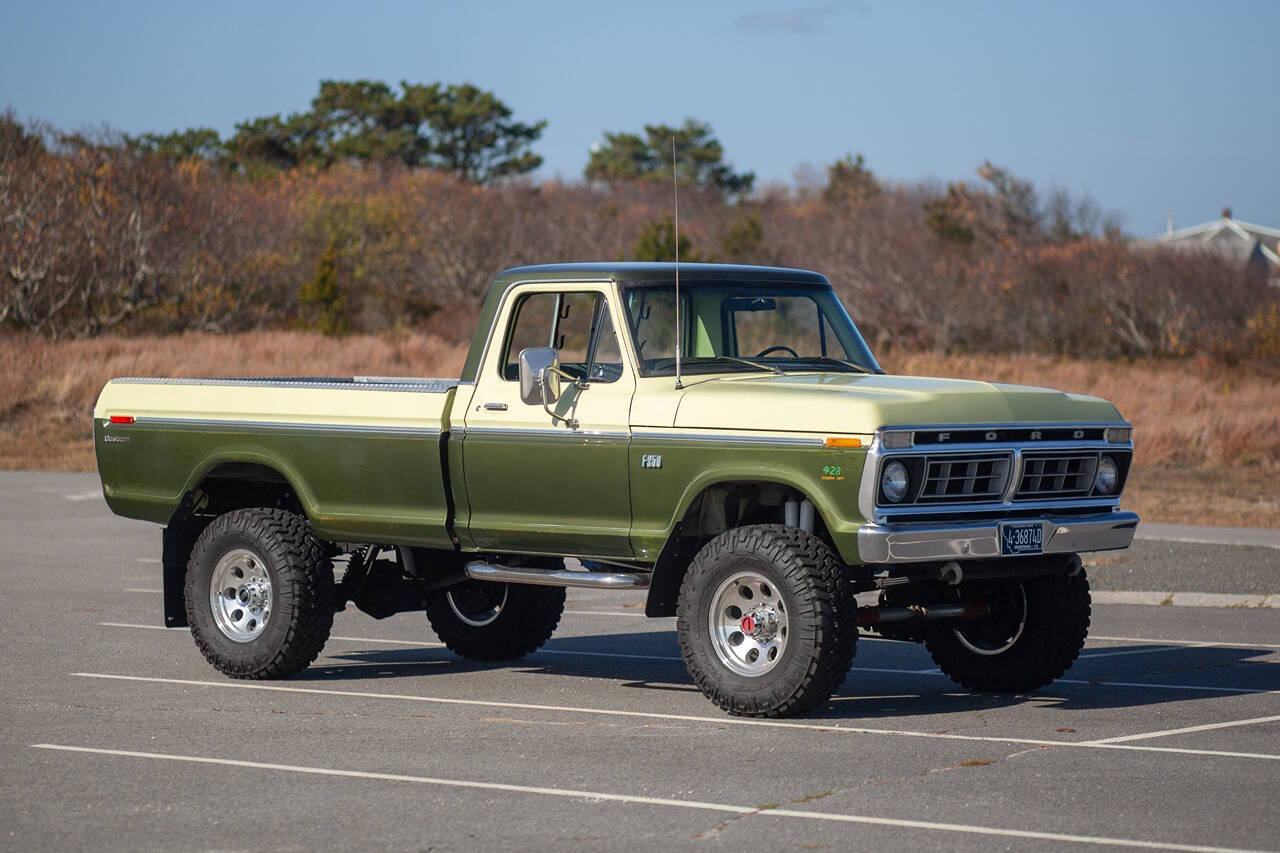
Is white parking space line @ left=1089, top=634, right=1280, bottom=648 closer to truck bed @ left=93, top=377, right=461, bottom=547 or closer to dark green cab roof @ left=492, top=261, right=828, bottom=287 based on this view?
dark green cab roof @ left=492, top=261, right=828, bottom=287

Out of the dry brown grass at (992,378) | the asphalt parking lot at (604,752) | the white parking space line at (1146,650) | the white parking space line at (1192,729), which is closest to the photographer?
the asphalt parking lot at (604,752)

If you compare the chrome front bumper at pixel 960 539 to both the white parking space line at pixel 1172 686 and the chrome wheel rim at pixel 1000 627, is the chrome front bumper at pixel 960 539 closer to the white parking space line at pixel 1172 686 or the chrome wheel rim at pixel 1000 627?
the chrome wheel rim at pixel 1000 627

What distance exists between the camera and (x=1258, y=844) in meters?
6.69

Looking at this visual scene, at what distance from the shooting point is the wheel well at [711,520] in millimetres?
9711

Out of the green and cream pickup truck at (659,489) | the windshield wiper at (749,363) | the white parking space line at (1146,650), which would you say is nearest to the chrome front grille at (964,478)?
the green and cream pickup truck at (659,489)

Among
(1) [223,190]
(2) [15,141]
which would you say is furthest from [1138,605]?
(1) [223,190]

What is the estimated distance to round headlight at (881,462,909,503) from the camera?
9.07 metres

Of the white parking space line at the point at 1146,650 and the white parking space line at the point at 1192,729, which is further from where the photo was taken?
the white parking space line at the point at 1146,650

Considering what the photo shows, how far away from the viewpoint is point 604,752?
28.1 ft

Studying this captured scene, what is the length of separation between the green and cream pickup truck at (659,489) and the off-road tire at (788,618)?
0.04 feet

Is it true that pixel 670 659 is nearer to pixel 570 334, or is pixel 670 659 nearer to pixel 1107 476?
pixel 570 334

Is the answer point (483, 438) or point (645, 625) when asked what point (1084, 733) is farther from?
point (645, 625)

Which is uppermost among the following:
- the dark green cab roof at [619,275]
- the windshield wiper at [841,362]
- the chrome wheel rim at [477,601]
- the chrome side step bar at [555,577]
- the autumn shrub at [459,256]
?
the autumn shrub at [459,256]

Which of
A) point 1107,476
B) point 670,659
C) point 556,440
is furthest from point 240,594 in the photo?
point 1107,476
